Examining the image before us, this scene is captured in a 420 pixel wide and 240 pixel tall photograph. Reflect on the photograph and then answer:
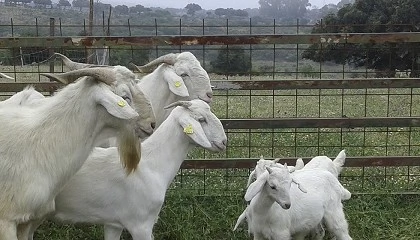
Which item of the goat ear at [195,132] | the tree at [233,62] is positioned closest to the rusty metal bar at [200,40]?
the goat ear at [195,132]

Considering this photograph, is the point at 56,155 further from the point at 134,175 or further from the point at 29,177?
the point at 134,175

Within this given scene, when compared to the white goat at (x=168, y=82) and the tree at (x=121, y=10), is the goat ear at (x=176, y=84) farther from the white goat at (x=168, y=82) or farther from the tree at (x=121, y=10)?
the tree at (x=121, y=10)

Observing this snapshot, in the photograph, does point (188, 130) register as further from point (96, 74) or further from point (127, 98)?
point (96, 74)

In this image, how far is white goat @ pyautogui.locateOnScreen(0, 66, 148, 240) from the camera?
422cm

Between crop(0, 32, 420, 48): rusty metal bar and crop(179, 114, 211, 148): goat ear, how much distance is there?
1348mm

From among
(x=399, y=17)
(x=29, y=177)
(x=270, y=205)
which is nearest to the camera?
(x=29, y=177)

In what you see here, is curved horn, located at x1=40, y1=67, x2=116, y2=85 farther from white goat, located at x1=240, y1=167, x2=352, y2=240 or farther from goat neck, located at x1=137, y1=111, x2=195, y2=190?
white goat, located at x1=240, y1=167, x2=352, y2=240

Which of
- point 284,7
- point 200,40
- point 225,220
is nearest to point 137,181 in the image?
point 225,220

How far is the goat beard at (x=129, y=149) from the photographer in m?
4.46

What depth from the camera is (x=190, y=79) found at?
586 cm

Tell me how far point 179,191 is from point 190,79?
1391 millimetres

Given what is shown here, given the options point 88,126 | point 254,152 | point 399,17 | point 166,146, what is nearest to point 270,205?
point 166,146

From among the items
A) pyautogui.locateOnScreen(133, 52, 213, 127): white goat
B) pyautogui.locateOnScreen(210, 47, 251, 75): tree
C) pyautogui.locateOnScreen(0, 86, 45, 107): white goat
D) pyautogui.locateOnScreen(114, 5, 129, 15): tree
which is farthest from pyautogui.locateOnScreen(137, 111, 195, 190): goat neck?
pyautogui.locateOnScreen(114, 5, 129, 15): tree

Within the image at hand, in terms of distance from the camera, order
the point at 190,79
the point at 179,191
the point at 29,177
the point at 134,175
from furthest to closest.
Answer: the point at 179,191 < the point at 190,79 < the point at 134,175 < the point at 29,177
